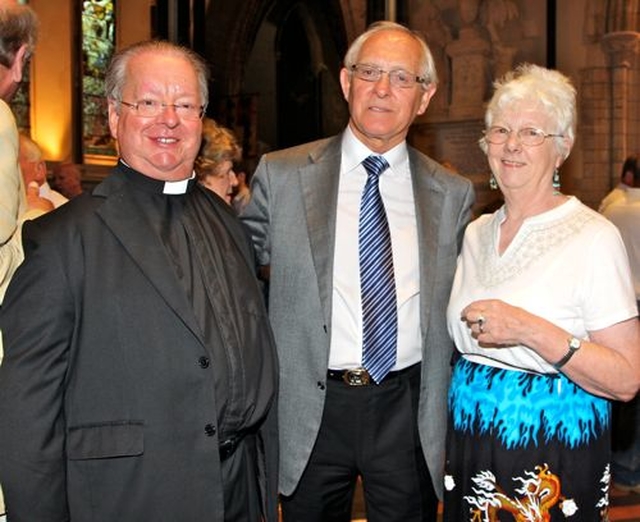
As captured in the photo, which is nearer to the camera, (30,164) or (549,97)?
(549,97)

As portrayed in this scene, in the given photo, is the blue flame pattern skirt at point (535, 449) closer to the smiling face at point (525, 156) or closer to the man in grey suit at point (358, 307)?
the man in grey suit at point (358, 307)

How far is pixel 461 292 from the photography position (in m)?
2.47

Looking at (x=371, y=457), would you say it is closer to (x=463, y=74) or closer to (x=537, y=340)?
(x=537, y=340)

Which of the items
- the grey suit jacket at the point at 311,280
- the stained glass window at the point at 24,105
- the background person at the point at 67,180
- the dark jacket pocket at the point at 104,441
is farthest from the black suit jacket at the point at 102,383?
the stained glass window at the point at 24,105

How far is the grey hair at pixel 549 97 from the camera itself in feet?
7.67

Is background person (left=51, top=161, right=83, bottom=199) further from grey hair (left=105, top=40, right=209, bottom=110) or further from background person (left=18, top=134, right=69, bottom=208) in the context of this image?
grey hair (left=105, top=40, right=209, bottom=110)

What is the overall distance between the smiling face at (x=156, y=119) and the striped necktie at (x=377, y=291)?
2.18 ft

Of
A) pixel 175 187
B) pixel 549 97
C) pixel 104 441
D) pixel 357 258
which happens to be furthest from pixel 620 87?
pixel 104 441

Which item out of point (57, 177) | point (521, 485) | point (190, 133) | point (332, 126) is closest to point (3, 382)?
point (190, 133)

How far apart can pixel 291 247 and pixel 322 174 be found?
257 mm

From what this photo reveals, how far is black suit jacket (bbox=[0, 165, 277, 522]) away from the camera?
1.82m

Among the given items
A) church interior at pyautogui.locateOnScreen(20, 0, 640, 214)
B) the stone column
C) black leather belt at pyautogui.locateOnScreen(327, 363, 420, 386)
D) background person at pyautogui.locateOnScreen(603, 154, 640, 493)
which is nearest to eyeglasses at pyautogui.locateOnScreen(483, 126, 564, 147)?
black leather belt at pyautogui.locateOnScreen(327, 363, 420, 386)

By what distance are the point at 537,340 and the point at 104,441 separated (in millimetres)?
1063

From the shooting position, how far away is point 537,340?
2.12m
